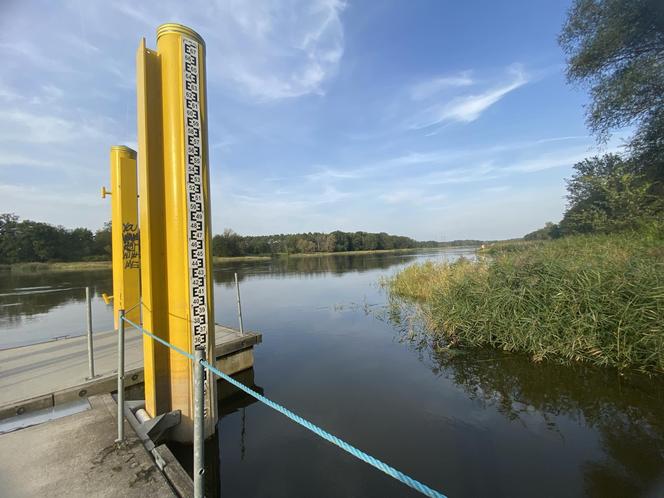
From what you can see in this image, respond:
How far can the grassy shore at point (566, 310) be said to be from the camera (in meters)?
5.63

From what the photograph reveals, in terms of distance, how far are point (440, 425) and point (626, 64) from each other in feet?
51.6

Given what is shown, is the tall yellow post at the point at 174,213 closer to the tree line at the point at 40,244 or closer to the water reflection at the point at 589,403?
the water reflection at the point at 589,403

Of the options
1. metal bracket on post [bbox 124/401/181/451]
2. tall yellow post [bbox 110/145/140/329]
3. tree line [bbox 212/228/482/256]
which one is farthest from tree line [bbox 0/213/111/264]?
metal bracket on post [bbox 124/401/181/451]

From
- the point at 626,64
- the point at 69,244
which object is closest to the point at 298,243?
the point at 69,244

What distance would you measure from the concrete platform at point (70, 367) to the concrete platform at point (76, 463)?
65 cm

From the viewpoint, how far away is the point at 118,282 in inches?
252

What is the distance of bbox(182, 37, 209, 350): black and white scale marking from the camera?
11.4ft

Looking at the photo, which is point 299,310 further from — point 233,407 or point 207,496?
point 207,496

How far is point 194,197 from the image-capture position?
→ 11.5ft

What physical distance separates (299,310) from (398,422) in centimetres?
853

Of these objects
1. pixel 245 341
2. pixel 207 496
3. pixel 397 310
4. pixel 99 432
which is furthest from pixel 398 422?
pixel 397 310

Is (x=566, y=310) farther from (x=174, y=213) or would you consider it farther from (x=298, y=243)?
(x=298, y=243)

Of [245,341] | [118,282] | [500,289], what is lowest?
[245,341]

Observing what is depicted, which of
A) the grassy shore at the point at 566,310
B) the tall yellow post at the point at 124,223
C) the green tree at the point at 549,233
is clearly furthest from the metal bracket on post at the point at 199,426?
the green tree at the point at 549,233
